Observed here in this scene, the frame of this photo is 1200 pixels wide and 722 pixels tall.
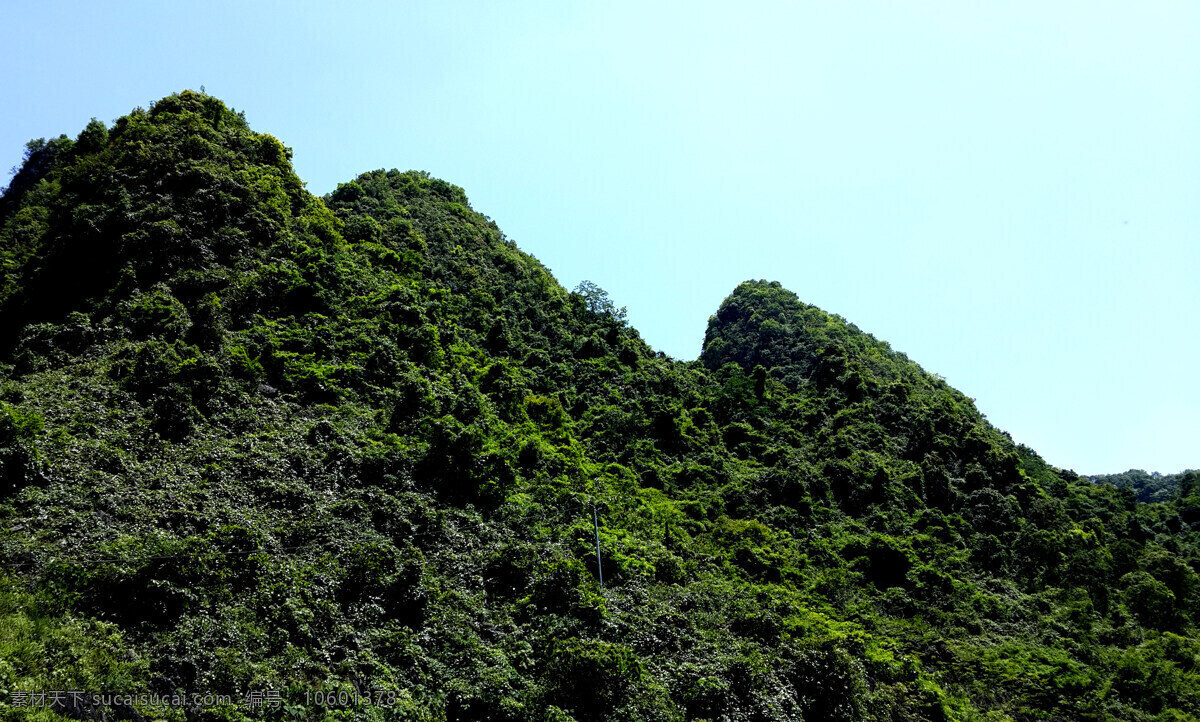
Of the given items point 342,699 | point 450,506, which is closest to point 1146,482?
point 450,506

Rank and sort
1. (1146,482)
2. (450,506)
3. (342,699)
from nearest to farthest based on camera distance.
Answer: (342,699)
(450,506)
(1146,482)

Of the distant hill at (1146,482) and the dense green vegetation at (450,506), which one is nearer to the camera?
the dense green vegetation at (450,506)

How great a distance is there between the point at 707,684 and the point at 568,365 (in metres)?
27.8

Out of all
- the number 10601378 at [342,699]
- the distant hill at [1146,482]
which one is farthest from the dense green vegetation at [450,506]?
the distant hill at [1146,482]

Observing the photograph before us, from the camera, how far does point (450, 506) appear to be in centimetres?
2881

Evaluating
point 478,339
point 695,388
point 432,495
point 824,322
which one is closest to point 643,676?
point 432,495

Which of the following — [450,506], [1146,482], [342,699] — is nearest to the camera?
[342,699]

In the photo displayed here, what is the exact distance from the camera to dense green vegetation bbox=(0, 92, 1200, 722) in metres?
19.5

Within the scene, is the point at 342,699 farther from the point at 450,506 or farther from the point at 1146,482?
the point at 1146,482

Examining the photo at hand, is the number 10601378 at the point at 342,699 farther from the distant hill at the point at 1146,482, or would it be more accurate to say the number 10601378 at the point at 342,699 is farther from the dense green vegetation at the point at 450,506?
the distant hill at the point at 1146,482

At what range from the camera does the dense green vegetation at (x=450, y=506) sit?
64.0 feet

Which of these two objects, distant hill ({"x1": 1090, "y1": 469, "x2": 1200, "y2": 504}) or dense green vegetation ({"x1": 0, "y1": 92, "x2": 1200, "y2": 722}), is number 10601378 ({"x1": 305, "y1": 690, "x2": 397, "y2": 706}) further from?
distant hill ({"x1": 1090, "y1": 469, "x2": 1200, "y2": 504})

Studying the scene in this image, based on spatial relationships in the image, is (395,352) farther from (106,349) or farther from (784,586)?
(784,586)

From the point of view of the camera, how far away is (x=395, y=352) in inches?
1394
